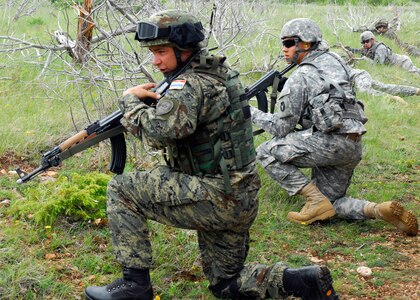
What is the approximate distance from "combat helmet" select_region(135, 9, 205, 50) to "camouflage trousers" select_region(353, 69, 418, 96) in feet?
24.0

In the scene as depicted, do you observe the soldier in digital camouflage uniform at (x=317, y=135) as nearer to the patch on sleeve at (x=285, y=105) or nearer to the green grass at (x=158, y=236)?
the patch on sleeve at (x=285, y=105)

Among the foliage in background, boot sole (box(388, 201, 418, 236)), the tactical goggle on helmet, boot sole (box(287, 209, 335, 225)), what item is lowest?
boot sole (box(287, 209, 335, 225))

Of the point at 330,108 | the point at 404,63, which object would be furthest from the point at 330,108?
the point at 404,63

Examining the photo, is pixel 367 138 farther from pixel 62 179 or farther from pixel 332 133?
pixel 62 179

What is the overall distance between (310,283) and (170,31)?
1631 millimetres

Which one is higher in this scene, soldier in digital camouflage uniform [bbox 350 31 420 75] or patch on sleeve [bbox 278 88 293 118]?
patch on sleeve [bbox 278 88 293 118]

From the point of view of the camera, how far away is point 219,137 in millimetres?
3436

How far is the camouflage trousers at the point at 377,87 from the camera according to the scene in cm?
1027

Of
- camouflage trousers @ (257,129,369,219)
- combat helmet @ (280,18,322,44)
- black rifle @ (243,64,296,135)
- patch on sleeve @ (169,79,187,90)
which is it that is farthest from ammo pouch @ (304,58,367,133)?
patch on sleeve @ (169,79,187,90)

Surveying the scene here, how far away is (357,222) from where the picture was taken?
546cm

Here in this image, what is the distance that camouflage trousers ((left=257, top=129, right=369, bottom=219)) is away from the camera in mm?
5219

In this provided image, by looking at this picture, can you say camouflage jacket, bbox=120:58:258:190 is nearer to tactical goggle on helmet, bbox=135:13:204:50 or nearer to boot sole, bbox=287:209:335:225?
tactical goggle on helmet, bbox=135:13:204:50

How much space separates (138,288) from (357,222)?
257 cm

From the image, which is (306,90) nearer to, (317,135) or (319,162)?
(317,135)
